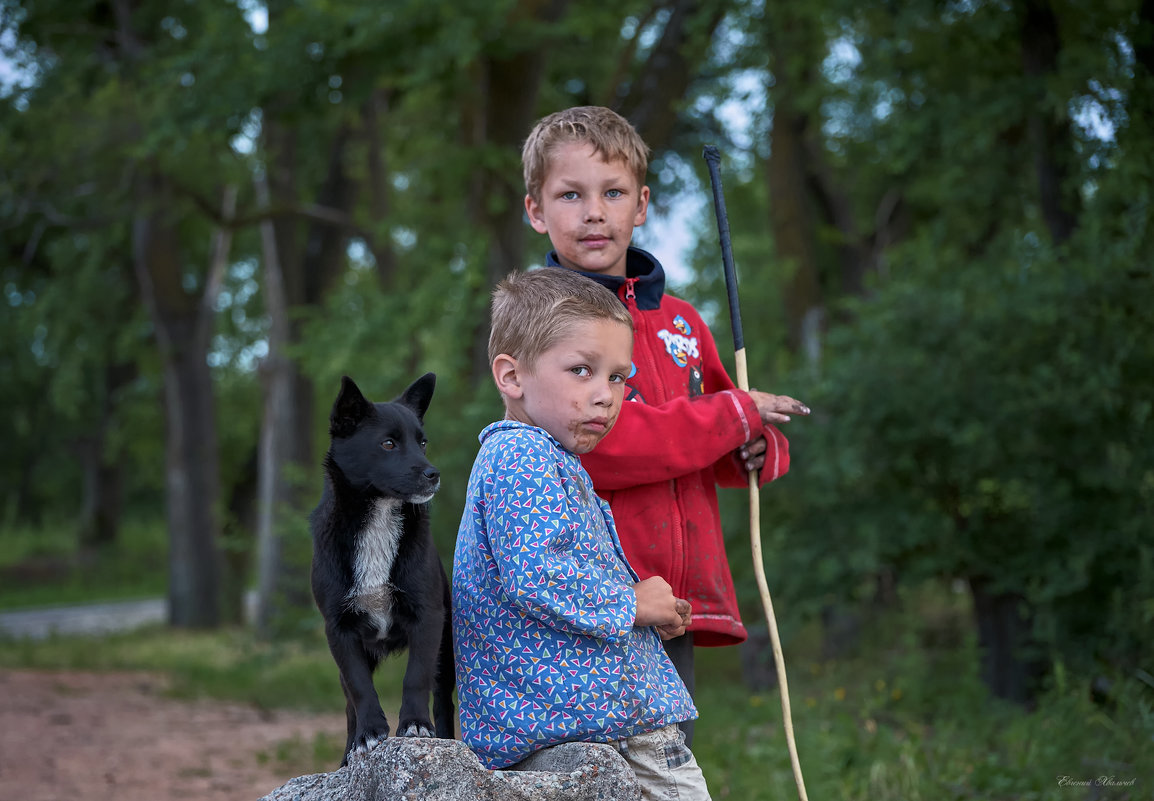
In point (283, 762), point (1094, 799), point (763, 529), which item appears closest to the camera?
point (1094, 799)

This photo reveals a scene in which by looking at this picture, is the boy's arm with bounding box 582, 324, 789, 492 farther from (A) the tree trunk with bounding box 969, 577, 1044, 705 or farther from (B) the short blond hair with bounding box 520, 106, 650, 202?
(A) the tree trunk with bounding box 969, 577, 1044, 705

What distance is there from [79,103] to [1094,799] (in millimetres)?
14703

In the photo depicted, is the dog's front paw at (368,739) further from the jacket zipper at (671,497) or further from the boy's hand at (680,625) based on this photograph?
the jacket zipper at (671,497)

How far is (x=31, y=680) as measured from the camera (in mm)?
12922

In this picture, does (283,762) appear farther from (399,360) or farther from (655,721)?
(655,721)

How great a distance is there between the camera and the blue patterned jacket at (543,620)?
7.77 feet

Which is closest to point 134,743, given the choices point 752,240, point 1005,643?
point 1005,643

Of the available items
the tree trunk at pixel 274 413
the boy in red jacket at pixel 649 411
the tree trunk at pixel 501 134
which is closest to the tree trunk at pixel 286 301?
the tree trunk at pixel 274 413

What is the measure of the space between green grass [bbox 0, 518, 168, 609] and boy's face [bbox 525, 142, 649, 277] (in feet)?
81.5

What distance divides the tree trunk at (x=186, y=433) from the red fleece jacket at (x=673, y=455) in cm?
1584

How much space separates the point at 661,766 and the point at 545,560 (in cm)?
60

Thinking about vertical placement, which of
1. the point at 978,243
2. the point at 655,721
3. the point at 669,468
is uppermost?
the point at 978,243

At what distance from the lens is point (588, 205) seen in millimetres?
2963

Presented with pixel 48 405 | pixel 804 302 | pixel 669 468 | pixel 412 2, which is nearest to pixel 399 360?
pixel 412 2
